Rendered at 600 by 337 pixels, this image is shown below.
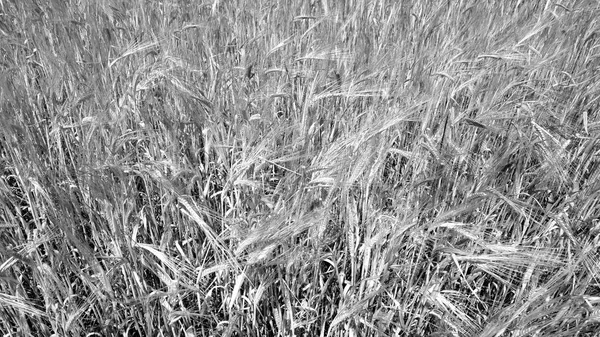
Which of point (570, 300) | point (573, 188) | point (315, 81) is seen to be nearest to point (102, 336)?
point (315, 81)

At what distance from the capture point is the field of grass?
1098 millimetres

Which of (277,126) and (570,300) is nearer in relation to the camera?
(570,300)

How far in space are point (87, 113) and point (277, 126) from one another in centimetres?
46

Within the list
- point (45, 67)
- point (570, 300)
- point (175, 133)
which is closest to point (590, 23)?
point (570, 300)

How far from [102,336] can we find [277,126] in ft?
2.08

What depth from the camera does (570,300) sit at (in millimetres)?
975

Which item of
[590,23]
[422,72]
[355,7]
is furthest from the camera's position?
[355,7]

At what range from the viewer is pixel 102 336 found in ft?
4.17

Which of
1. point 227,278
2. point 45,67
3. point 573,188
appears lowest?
point 227,278

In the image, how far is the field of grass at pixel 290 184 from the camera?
1098 mm

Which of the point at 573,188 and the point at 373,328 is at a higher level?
the point at 573,188

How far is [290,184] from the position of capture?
3.77 ft

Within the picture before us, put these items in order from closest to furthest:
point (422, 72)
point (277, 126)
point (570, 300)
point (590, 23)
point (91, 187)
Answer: point (570, 300), point (91, 187), point (277, 126), point (422, 72), point (590, 23)

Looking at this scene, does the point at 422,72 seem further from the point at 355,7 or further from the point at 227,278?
the point at 227,278
